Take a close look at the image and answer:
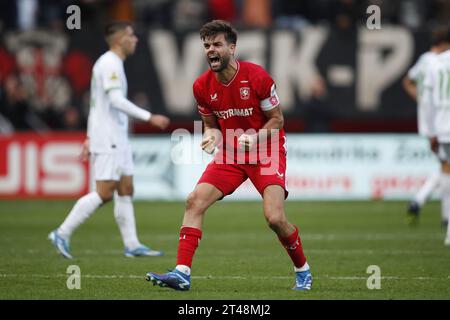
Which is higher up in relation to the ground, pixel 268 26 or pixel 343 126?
pixel 268 26

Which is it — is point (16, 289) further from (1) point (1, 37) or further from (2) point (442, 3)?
(2) point (442, 3)

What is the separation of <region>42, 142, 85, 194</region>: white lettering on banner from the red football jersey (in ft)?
40.2

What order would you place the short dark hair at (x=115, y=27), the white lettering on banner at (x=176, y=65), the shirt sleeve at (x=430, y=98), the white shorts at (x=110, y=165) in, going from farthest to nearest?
the white lettering on banner at (x=176, y=65)
the shirt sleeve at (x=430, y=98)
the short dark hair at (x=115, y=27)
the white shorts at (x=110, y=165)

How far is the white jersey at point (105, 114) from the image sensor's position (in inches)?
505

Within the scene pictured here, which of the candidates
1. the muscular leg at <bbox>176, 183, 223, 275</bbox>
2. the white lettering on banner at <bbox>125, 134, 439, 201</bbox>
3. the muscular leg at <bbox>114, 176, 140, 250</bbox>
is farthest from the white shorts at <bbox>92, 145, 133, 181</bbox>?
the white lettering on banner at <bbox>125, 134, 439, 201</bbox>

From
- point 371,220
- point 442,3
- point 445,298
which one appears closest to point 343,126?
point 442,3

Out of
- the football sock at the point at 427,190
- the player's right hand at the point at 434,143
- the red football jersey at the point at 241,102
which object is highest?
the red football jersey at the point at 241,102

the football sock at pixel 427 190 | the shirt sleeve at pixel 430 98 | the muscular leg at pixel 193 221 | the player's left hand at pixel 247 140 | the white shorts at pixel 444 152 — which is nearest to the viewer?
the player's left hand at pixel 247 140

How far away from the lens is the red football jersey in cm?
959

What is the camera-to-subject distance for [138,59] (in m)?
24.3

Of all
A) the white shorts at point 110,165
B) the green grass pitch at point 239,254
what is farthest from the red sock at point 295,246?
the white shorts at point 110,165

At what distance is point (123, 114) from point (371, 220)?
6.19m

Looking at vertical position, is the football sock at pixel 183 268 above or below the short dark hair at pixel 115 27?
below

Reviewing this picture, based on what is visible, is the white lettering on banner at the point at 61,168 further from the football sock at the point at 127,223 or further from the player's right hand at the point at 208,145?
the player's right hand at the point at 208,145
